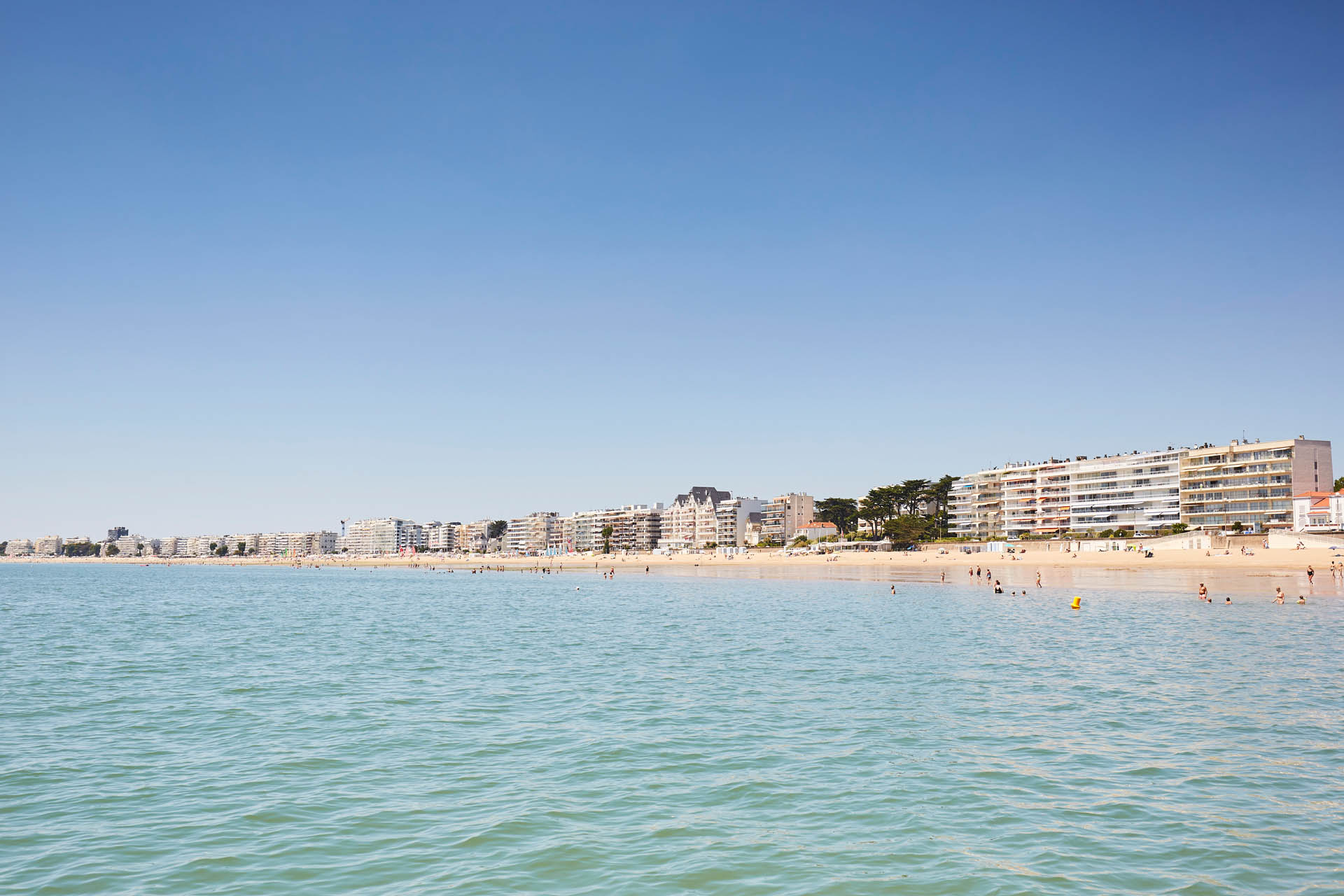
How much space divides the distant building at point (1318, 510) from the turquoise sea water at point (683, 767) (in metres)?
92.5

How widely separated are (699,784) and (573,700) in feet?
28.1

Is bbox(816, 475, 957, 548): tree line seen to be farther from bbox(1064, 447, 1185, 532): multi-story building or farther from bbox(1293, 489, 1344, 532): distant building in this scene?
bbox(1293, 489, 1344, 532): distant building

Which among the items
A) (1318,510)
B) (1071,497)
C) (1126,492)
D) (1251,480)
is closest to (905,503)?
(1071,497)

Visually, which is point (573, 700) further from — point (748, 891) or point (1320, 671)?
point (1320, 671)

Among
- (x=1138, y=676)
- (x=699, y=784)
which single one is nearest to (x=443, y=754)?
(x=699, y=784)

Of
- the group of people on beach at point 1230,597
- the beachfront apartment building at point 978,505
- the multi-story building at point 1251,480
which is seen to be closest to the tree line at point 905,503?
the beachfront apartment building at point 978,505

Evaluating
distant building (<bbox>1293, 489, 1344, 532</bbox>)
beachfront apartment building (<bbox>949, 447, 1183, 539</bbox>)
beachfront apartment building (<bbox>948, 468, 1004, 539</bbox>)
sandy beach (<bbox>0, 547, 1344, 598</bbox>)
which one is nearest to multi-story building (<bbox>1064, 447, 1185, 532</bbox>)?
beachfront apartment building (<bbox>949, 447, 1183, 539</bbox>)

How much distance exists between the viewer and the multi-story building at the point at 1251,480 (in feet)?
413

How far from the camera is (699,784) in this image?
47.8 feet

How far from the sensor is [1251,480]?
13212cm

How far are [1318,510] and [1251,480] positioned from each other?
20072 millimetres

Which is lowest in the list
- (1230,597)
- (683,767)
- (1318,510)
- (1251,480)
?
(1230,597)

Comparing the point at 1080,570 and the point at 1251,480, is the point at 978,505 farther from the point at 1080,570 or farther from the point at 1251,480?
the point at 1080,570

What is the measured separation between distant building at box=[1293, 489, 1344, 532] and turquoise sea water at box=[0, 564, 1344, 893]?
92547 mm
